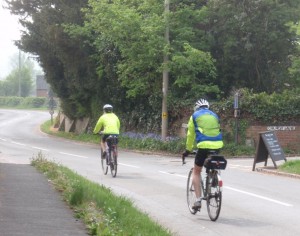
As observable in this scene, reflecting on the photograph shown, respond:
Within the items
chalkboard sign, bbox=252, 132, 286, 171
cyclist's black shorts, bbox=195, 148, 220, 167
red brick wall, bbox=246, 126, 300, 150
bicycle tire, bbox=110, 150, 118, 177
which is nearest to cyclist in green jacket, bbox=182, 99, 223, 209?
cyclist's black shorts, bbox=195, 148, 220, 167

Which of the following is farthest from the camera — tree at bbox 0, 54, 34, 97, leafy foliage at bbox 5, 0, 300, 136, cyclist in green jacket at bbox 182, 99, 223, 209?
tree at bbox 0, 54, 34, 97

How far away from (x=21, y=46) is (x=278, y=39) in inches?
753

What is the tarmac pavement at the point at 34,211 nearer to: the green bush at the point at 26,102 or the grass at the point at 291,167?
the grass at the point at 291,167

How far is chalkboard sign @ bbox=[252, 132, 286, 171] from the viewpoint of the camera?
20.5m

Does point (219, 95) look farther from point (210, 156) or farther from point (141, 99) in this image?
point (210, 156)

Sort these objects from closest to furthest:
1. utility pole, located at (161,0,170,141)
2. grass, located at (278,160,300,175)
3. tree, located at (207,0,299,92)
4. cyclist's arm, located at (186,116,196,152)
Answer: cyclist's arm, located at (186,116,196,152) → grass, located at (278,160,300,175) → utility pole, located at (161,0,170,141) → tree, located at (207,0,299,92)

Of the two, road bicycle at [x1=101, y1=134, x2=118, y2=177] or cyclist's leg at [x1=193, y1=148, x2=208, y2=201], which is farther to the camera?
road bicycle at [x1=101, y1=134, x2=118, y2=177]

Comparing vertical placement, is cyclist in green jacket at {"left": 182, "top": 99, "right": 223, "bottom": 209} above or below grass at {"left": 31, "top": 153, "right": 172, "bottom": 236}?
above

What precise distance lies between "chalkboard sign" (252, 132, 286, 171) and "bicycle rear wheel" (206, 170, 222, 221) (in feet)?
34.9

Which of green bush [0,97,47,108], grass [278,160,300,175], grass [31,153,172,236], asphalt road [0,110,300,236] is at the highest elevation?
green bush [0,97,47,108]

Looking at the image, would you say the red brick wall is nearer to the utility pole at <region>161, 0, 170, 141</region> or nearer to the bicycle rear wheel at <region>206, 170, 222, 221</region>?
the utility pole at <region>161, 0, 170, 141</region>

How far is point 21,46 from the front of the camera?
143ft

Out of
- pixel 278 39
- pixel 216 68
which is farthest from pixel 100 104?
pixel 278 39

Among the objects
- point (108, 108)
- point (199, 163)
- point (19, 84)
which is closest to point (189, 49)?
point (108, 108)
